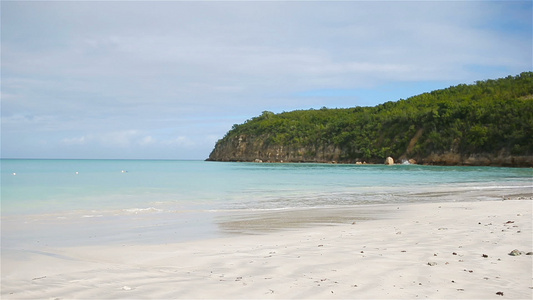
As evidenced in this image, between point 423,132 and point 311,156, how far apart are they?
32823 mm

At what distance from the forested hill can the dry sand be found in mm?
62547

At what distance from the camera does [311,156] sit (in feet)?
348

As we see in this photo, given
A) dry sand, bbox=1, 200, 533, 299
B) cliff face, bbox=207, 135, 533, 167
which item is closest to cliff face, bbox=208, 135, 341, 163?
cliff face, bbox=207, 135, 533, 167

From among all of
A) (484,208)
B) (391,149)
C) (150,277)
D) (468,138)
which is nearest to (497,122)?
(468,138)

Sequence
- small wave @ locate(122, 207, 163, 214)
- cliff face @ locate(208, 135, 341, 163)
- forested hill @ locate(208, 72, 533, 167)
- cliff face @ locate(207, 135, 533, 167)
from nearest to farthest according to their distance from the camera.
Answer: small wave @ locate(122, 207, 163, 214) < cliff face @ locate(207, 135, 533, 167) < forested hill @ locate(208, 72, 533, 167) < cliff face @ locate(208, 135, 341, 163)

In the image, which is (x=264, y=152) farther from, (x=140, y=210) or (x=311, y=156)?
(x=140, y=210)

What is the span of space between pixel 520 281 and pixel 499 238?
245 centimetres

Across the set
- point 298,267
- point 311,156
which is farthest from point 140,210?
point 311,156

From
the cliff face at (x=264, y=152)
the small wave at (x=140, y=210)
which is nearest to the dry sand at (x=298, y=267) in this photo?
the small wave at (x=140, y=210)

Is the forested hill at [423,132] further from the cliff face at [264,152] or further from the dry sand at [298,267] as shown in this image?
the dry sand at [298,267]

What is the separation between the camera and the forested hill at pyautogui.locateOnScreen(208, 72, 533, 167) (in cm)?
6519

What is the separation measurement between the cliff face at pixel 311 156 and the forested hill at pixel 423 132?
126mm

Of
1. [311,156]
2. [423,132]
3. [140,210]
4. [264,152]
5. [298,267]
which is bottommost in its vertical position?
[140,210]

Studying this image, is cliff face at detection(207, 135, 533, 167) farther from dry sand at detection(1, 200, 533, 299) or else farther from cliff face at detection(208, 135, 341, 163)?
dry sand at detection(1, 200, 533, 299)
